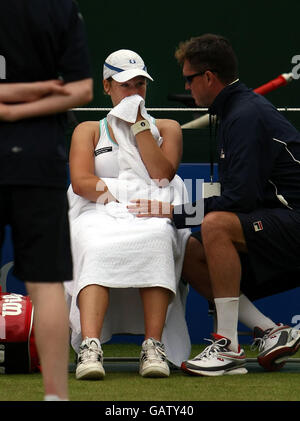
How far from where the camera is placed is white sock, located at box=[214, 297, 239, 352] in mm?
3971

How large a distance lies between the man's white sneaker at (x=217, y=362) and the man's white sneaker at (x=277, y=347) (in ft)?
0.33

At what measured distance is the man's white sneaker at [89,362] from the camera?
3.68 metres

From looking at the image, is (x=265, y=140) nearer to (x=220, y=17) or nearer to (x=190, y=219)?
(x=190, y=219)

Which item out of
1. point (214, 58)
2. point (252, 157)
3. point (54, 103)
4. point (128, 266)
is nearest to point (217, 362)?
point (128, 266)

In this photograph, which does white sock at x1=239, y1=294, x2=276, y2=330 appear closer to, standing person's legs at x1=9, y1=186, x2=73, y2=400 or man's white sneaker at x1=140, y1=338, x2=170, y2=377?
man's white sneaker at x1=140, y1=338, x2=170, y2=377

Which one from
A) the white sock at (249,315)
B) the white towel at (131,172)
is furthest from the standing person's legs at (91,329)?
the white sock at (249,315)

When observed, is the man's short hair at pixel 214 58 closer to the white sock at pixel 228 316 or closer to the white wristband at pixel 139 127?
the white wristband at pixel 139 127

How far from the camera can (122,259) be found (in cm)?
396

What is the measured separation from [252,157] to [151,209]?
1.64 feet

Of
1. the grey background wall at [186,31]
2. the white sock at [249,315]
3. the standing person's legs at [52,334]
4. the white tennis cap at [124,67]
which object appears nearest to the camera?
the standing person's legs at [52,334]

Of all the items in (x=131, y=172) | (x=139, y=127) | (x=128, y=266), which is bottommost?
(x=128, y=266)

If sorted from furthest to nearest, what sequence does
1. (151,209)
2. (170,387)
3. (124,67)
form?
(124,67), (151,209), (170,387)

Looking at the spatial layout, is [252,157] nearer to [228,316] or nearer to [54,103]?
[228,316]
